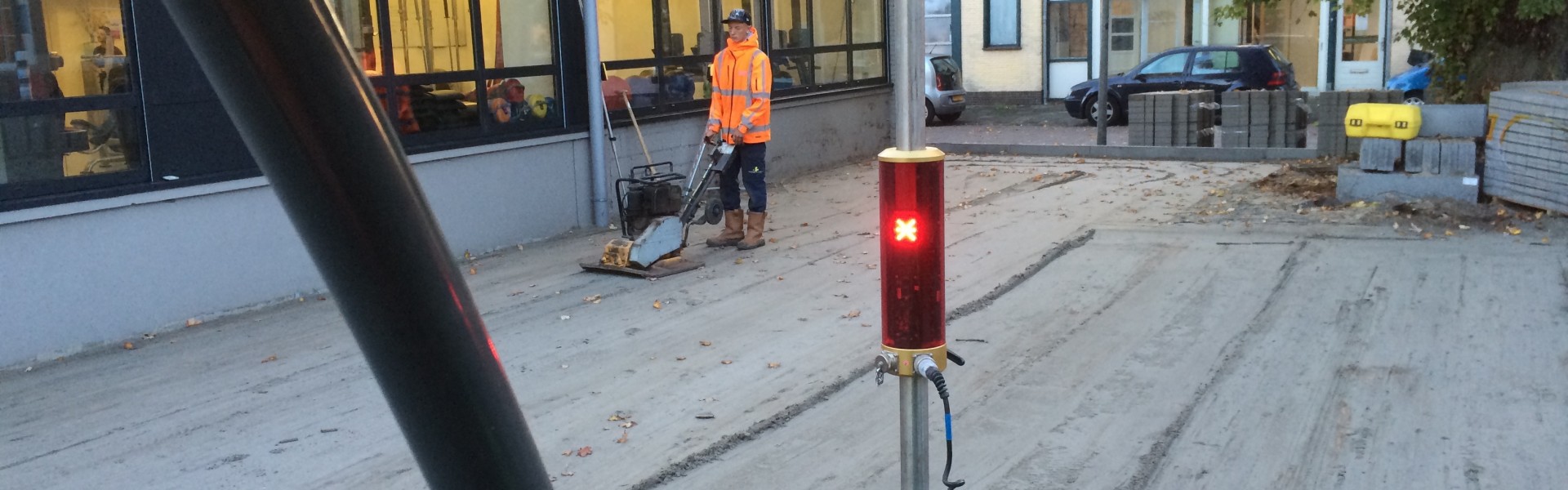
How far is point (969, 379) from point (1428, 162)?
707cm

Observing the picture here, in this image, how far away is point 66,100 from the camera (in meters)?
7.81

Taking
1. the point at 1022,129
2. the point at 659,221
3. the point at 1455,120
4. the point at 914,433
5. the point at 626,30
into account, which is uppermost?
the point at 626,30

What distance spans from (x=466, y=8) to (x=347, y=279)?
1049 cm

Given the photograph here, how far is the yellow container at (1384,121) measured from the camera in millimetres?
11656

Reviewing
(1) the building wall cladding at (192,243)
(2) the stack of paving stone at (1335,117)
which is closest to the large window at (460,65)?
A: (1) the building wall cladding at (192,243)

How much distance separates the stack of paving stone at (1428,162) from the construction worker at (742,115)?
5.53 metres

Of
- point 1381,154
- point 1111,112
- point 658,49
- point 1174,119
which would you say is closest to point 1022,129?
point 1111,112

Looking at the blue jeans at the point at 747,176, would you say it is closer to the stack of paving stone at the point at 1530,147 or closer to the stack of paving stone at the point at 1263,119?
the stack of paving stone at the point at 1530,147

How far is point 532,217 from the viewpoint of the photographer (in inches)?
454

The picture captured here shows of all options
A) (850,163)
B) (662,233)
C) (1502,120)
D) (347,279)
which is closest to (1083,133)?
(850,163)

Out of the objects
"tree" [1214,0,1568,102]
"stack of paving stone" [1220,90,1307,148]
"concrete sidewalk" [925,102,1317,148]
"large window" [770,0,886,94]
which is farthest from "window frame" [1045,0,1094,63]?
"tree" [1214,0,1568,102]

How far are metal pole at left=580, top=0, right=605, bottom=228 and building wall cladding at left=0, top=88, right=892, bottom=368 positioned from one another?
0.52ft

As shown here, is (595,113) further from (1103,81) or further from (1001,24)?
(1001,24)

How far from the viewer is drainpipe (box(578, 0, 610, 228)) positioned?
1191 cm
